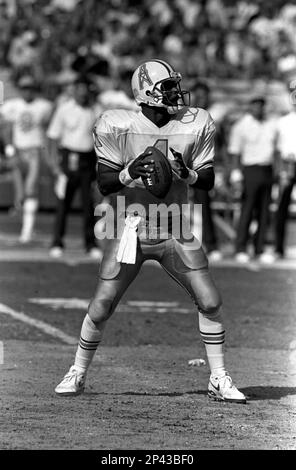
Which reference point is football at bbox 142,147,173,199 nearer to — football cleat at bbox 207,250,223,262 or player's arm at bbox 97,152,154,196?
player's arm at bbox 97,152,154,196

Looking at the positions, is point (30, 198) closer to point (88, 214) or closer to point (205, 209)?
point (88, 214)

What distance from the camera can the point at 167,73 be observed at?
6.82 m

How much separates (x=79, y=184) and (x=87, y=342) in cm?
892

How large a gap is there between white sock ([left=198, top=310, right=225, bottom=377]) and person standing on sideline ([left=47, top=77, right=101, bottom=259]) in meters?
8.46

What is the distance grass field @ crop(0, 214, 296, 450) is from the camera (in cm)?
594

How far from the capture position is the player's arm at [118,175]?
21.5 ft

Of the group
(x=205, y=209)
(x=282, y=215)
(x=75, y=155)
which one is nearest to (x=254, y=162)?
(x=282, y=215)

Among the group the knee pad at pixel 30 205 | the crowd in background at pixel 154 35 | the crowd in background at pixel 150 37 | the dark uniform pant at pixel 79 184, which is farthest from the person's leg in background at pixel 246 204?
the crowd in background at pixel 154 35

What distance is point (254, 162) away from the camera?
50.9 ft

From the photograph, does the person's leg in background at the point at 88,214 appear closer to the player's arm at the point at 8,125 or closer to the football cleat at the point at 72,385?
the player's arm at the point at 8,125

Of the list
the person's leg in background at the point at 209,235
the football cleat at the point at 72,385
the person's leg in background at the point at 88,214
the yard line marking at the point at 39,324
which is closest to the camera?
the football cleat at the point at 72,385

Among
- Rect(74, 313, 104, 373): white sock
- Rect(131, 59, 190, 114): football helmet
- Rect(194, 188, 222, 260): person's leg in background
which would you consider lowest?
Rect(194, 188, 222, 260): person's leg in background

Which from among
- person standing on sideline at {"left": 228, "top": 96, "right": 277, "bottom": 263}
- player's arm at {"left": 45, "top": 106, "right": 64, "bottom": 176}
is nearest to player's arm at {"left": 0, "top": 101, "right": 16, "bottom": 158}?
player's arm at {"left": 45, "top": 106, "right": 64, "bottom": 176}

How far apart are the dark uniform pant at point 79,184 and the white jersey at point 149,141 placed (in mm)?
8594
